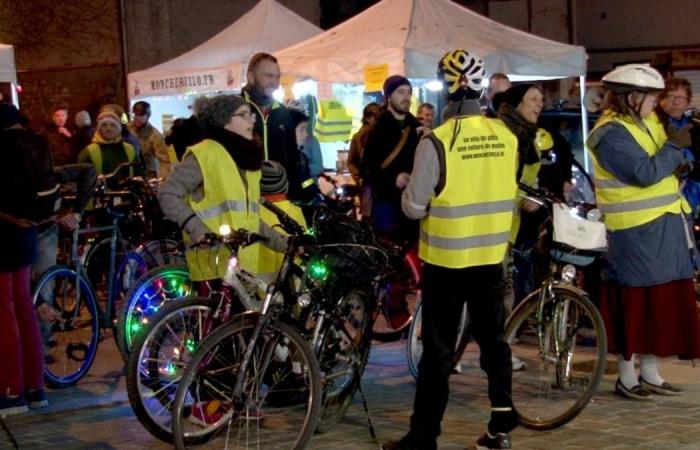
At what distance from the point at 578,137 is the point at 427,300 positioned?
9207 mm

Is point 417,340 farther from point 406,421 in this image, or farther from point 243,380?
point 243,380

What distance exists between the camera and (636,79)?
6613 mm

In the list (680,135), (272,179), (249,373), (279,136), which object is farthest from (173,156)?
(249,373)

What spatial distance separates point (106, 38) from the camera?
1714 cm

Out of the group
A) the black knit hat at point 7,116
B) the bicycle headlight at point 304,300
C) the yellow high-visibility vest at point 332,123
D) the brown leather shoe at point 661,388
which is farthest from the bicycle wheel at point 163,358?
the yellow high-visibility vest at point 332,123

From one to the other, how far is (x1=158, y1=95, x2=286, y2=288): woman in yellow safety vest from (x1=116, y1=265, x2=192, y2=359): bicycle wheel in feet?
3.41

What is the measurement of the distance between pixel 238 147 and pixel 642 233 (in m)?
2.53

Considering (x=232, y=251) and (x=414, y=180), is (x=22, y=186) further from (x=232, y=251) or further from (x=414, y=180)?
(x=414, y=180)

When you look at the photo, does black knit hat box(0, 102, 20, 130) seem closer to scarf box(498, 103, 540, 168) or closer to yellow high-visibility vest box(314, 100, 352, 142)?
scarf box(498, 103, 540, 168)

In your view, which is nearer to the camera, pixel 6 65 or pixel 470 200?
pixel 470 200

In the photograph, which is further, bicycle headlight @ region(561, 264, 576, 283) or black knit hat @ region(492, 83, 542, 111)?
black knit hat @ region(492, 83, 542, 111)

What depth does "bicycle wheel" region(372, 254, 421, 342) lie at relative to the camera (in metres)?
8.22

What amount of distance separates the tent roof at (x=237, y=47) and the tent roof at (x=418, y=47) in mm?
1050

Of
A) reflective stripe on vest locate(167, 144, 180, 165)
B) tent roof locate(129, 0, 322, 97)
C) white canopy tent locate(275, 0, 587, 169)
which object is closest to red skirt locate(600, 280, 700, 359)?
reflective stripe on vest locate(167, 144, 180, 165)
